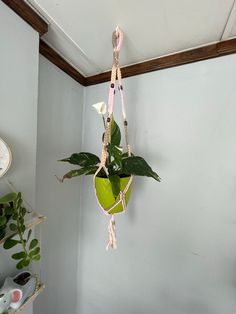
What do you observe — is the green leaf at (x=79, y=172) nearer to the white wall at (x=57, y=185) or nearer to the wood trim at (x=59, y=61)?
the white wall at (x=57, y=185)

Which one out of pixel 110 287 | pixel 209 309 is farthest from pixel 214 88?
pixel 110 287

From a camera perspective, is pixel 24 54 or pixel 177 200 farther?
pixel 177 200

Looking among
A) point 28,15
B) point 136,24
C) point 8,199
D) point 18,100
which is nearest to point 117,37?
point 136,24

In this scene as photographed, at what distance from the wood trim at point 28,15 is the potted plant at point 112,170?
352 millimetres

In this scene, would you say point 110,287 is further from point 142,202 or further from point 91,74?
point 91,74

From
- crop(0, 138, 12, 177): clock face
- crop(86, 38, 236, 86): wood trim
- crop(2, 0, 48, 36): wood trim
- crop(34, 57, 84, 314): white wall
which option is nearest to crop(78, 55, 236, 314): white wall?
crop(86, 38, 236, 86): wood trim

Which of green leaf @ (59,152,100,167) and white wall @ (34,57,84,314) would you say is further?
white wall @ (34,57,84,314)

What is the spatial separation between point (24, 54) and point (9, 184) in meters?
0.44

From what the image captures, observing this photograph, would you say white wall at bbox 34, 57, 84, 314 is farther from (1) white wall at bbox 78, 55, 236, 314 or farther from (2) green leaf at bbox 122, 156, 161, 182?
(2) green leaf at bbox 122, 156, 161, 182

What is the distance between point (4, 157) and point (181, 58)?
0.78 m

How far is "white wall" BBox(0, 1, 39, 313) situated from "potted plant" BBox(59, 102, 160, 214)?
0.54 ft

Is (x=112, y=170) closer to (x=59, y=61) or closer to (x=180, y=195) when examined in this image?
(x=180, y=195)

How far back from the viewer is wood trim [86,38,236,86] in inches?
27.8

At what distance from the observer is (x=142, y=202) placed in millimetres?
916
